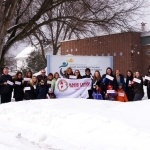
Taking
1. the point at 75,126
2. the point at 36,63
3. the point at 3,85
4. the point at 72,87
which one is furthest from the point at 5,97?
the point at 36,63

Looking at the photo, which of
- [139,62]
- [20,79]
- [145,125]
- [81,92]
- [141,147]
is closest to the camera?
[141,147]

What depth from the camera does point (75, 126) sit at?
25.2ft

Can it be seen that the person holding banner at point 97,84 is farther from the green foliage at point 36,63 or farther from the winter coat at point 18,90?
the green foliage at point 36,63

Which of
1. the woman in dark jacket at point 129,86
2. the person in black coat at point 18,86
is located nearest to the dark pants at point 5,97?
the person in black coat at point 18,86

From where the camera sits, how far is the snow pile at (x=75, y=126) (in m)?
6.59

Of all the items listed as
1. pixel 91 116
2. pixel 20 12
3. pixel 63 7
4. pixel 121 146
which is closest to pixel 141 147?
pixel 121 146

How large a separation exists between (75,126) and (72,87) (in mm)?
7089

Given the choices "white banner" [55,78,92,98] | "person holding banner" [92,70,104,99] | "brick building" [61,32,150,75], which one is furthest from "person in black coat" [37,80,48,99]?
"brick building" [61,32,150,75]

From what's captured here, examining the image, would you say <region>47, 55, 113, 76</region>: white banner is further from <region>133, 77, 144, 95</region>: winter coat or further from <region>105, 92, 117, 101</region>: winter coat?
<region>133, 77, 144, 95</region>: winter coat

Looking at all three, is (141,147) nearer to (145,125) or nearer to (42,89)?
(145,125)

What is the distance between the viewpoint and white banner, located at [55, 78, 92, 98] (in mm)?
14345

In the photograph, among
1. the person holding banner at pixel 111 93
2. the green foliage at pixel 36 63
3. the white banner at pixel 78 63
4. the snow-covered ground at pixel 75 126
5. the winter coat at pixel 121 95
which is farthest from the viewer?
the green foliage at pixel 36 63

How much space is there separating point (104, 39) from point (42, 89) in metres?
22.4

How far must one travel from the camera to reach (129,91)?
1399 cm
